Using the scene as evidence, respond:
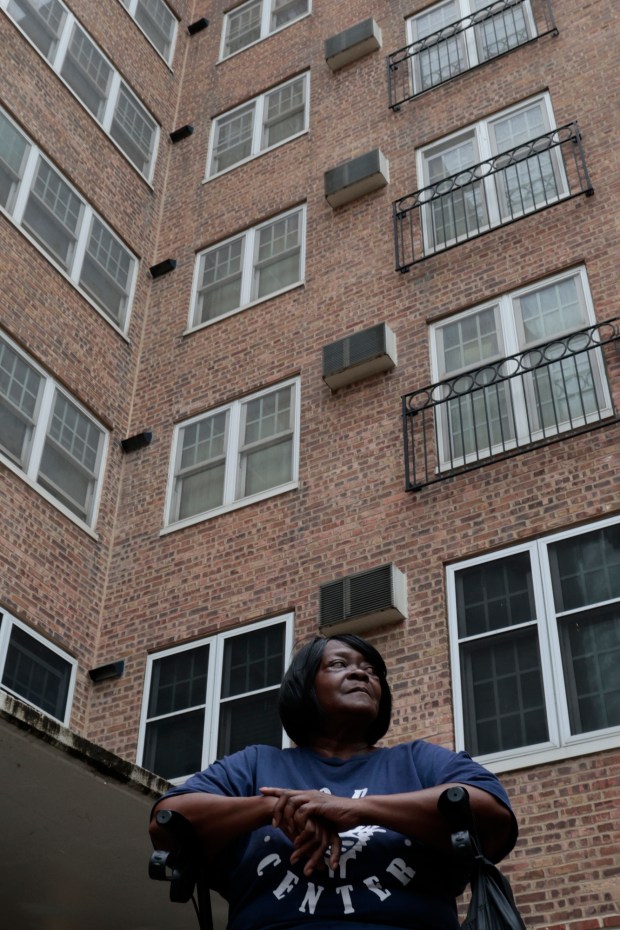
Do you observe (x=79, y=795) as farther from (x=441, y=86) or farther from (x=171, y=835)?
(x=441, y=86)

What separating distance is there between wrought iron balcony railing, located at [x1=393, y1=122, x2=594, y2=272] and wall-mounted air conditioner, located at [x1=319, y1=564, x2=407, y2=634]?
452 centimetres

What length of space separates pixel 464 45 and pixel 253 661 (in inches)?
386

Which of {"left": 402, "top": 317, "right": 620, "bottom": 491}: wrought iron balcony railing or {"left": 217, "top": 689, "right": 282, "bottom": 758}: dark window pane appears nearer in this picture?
{"left": 217, "top": 689, "right": 282, "bottom": 758}: dark window pane

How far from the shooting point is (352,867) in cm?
258

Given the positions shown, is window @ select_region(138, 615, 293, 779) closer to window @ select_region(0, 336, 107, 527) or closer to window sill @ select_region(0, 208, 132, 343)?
window @ select_region(0, 336, 107, 527)

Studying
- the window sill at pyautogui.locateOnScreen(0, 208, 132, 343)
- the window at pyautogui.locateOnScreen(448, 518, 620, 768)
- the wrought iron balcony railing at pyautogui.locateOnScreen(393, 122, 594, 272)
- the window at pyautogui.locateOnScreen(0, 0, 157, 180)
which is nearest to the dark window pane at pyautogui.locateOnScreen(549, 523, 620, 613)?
the window at pyautogui.locateOnScreen(448, 518, 620, 768)

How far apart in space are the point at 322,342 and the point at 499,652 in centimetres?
521

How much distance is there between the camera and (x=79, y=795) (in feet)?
23.7

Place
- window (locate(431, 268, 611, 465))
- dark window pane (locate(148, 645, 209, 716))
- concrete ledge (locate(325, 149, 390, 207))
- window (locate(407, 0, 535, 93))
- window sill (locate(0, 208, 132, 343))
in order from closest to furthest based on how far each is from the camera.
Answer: window (locate(431, 268, 611, 465))
dark window pane (locate(148, 645, 209, 716))
window sill (locate(0, 208, 132, 343))
concrete ledge (locate(325, 149, 390, 207))
window (locate(407, 0, 535, 93))

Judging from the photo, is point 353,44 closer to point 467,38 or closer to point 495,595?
point 467,38

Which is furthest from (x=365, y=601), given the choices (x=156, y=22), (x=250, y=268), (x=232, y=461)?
(x=156, y=22)

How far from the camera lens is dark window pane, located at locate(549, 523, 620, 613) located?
9.46 m

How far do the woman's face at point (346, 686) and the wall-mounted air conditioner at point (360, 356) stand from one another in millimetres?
9319

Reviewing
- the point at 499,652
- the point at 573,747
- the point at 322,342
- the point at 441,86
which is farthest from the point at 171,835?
the point at 441,86
